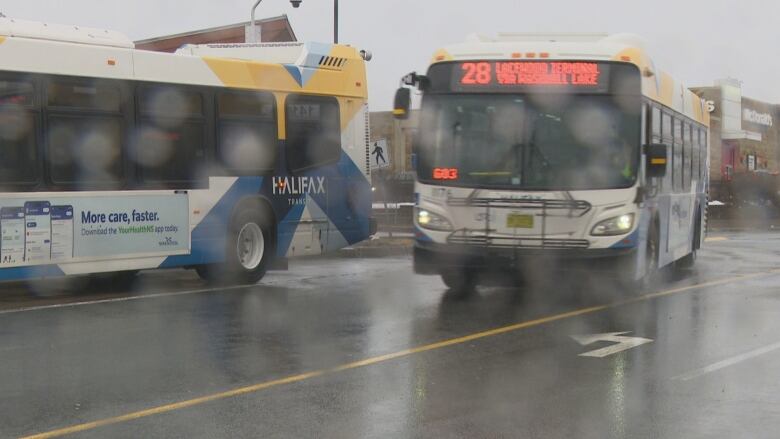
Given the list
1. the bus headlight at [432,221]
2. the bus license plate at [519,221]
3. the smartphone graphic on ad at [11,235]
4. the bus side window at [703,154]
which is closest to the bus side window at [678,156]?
the bus side window at [703,154]

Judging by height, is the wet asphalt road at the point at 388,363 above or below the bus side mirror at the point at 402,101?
below

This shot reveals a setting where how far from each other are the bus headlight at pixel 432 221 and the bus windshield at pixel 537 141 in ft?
1.39

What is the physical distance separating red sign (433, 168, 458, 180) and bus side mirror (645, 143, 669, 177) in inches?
91.3

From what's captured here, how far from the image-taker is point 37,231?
1363cm

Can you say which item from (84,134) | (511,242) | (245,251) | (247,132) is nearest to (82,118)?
(84,134)

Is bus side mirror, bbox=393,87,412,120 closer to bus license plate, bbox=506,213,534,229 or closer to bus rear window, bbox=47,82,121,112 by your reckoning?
bus license plate, bbox=506,213,534,229

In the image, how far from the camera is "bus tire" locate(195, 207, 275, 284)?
1608cm

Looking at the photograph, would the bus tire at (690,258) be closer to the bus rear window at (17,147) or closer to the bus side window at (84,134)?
the bus side window at (84,134)

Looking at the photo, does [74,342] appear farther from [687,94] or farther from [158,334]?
[687,94]

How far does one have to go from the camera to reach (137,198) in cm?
1488

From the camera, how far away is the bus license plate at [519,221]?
13547 millimetres

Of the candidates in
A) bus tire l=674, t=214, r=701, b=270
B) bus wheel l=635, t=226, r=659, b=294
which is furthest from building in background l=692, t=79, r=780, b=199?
bus wheel l=635, t=226, r=659, b=294

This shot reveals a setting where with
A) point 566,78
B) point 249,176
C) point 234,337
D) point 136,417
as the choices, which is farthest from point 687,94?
point 136,417

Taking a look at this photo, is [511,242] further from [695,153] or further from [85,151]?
[695,153]
